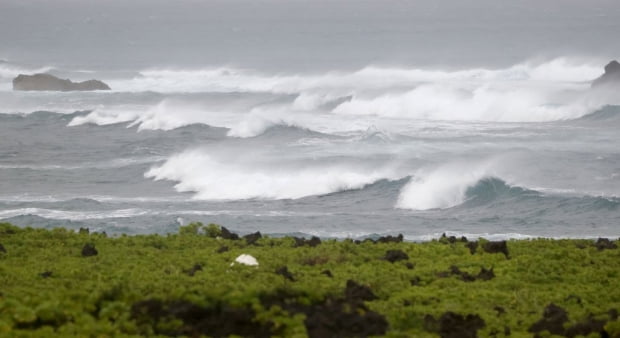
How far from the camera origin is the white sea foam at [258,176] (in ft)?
115

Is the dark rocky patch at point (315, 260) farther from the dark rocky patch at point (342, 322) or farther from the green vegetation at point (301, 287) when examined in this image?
the dark rocky patch at point (342, 322)

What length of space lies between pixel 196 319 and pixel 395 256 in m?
4.75

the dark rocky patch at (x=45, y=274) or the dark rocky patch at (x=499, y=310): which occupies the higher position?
the dark rocky patch at (x=45, y=274)

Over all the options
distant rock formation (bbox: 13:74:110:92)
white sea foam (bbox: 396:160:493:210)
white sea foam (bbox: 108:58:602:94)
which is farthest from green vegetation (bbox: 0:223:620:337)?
distant rock formation (bbox: 13:74:110:92)

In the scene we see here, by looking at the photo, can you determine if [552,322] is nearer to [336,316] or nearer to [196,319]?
[336,316]

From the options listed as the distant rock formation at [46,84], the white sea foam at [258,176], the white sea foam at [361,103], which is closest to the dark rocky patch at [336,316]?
the white sea foam at [258,176]

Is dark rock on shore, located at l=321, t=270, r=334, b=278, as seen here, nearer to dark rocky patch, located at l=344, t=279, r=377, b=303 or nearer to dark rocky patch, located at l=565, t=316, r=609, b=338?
dark rocky patch, located at l=344, t=279, r=377, b=303

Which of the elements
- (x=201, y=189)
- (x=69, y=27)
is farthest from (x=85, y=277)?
(x=69, y=27)

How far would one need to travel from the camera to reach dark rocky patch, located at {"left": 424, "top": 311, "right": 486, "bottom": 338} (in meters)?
12.9

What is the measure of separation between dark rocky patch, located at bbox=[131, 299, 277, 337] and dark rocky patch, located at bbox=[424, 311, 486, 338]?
79.7 inches

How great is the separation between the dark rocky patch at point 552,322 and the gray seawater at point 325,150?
13852mm

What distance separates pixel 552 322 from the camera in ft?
42.8

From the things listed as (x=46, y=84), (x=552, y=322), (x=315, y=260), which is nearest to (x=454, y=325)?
(x=552, y=322)

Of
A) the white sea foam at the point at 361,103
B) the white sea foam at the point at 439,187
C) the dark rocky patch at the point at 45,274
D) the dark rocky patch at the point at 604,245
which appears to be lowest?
the dark rocky patch at the point at 45,274
